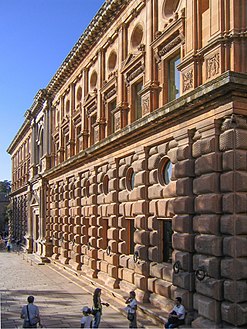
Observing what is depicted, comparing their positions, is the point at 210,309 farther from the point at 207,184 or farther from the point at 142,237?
the point at 142,237

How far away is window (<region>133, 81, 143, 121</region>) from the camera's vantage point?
19.1 meters

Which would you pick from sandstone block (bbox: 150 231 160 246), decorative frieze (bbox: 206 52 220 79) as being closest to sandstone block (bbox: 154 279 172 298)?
sandstone block (bbox: 150 231 160 246)

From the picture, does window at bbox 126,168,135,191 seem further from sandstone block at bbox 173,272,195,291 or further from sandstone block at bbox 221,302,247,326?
sandstone block at bbox 221,302,247,326

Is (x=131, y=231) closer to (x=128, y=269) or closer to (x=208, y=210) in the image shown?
(x=128, y=269)

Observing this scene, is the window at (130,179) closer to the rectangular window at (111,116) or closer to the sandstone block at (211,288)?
the rectangular window at (111,116)

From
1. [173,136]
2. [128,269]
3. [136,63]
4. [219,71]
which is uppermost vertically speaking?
[136,63]

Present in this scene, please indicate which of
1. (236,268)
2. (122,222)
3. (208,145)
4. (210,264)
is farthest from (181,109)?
(122,222)

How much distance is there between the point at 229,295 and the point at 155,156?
6.09 meters

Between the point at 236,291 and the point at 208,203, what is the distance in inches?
95.0

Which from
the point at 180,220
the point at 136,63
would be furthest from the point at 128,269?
the point at 136,63

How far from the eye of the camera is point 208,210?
12.5 m

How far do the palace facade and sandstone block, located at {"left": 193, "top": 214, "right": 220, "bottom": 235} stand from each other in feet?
0.09

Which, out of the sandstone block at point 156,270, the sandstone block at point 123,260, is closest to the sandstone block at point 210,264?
the sandstone block at point 156,270

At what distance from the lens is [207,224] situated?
41.0 feet
